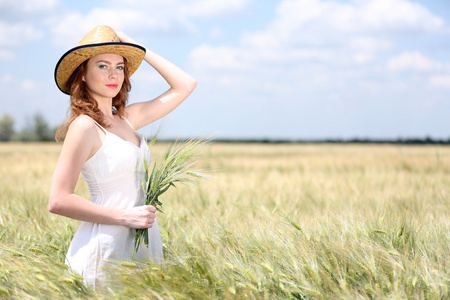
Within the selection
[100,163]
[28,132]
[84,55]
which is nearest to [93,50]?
[84,55]

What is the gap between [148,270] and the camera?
197 cm

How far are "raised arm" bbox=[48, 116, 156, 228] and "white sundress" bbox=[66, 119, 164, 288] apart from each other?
0.07 meters

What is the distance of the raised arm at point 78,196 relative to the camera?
6.47 feet

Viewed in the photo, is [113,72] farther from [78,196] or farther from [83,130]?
[78,196]

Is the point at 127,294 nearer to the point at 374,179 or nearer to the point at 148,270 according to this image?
the point at 148,270

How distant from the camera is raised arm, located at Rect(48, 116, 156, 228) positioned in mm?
1973

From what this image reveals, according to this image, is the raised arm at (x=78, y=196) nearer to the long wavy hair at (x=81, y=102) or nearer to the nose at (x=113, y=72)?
the long wavy hair at (x=81, y=102)

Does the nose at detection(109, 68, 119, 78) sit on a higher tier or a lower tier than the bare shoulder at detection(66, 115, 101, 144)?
higher

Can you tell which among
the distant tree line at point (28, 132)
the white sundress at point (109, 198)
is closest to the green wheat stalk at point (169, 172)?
the white sundress at point (109, 198)

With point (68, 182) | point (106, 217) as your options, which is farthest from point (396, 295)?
point (68, 182)

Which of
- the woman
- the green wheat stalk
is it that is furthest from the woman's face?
the green wheat stalk

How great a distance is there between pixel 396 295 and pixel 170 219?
6.71 feet

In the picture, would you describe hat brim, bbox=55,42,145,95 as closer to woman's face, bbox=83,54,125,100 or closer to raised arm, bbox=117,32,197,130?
woman's face, bbox=83,54,125,100

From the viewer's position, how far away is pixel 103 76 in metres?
2.20
